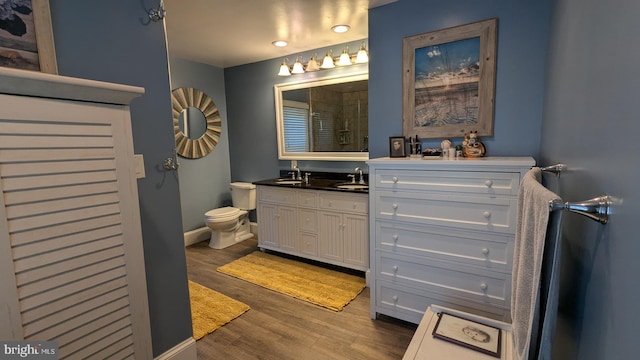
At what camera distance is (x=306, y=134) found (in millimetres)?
3789

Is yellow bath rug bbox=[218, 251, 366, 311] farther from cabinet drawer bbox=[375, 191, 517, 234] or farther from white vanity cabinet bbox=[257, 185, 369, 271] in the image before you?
cabinet drawer bbox=[375, 191, 517, 234]

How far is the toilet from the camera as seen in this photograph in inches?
151

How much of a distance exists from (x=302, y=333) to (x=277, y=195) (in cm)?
161

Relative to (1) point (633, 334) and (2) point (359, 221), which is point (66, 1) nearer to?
(1) point (633, 334)

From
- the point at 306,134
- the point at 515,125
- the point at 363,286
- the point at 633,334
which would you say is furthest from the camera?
the point at 306,134

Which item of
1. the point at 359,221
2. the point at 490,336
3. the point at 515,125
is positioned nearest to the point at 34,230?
the point at 490,336

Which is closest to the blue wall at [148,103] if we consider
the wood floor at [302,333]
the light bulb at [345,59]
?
the wood floor at [302,333]

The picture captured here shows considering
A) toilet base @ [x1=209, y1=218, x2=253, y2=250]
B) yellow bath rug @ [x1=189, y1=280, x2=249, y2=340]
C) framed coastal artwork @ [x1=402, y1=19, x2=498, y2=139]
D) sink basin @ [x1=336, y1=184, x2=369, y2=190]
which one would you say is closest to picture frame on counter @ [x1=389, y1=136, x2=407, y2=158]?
framed coastal artwork @ [x1=402, y1=19, x2=498, y2=139]

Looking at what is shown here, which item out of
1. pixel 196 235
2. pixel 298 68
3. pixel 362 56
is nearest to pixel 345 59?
pixel 362 56

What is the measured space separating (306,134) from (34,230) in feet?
Answer: 9.94

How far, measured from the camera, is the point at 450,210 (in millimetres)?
1911

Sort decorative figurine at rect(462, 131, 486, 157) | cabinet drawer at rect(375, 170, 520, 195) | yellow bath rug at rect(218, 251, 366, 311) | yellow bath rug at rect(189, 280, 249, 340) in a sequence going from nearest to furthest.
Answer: cabinet drawer at rect(375, 170, 520, 195), decorative figurine at rect(462, 131, 486, 157), yellow bath rug at rect(189, 280, 249, 340), yellow bath rug at rect(218, 251, 366, 311)

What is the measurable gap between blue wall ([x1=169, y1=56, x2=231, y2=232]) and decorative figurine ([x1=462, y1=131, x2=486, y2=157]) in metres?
3.33

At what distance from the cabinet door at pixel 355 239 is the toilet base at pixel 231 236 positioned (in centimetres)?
178
